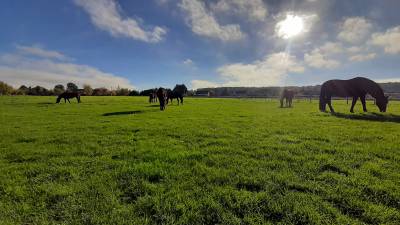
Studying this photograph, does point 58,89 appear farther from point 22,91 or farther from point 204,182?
point 204,182

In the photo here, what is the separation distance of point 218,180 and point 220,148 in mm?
2297

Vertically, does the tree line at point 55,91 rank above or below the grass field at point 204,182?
above

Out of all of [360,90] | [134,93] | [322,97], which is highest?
[134,93]

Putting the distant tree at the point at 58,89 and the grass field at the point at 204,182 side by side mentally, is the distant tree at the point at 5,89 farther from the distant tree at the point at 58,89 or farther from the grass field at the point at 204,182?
the grass field at the point at 204,182

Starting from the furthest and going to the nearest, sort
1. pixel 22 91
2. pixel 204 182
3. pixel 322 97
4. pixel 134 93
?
pixel 134 93
pixel 22 91
pixel 322 97
pixel 204 182

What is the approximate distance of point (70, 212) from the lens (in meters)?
3.52

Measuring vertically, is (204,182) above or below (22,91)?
below

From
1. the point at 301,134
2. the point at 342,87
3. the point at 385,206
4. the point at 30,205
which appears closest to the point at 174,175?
the point at 30,205

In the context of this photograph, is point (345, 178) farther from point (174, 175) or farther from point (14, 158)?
point (14, 158)

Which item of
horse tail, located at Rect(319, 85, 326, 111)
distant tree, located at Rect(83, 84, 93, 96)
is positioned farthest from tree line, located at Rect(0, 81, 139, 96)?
horse tail, located at Rect(319, 85, 326, 111)

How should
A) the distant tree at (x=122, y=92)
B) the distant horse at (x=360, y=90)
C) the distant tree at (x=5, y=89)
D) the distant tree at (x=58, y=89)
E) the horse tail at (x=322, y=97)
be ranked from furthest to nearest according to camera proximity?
the distant tree at (x=122, y=92)
the distant tree at (x=58, y=89)
the distant tree at (x=5, y=89)
the horse tail at (x=322, y=97)
the distant horse at (x=360, y=90)

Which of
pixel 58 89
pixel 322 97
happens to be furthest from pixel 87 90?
pixel 322 97

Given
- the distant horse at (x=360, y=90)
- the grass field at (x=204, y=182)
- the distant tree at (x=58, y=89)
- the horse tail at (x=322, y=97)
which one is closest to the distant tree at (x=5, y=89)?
the distant tree at (x=58, y=89)

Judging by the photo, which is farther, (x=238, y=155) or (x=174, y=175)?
(x=238, y=155)
